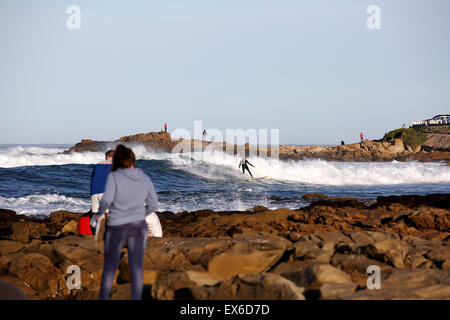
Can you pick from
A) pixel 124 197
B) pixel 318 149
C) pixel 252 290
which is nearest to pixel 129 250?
pixel 124 197

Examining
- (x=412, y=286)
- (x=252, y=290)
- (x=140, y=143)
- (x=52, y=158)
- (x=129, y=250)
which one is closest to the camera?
(x=252, y=290)

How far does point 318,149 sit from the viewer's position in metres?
59.2

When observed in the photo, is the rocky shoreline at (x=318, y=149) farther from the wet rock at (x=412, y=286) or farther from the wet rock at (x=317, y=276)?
the wet rock at (x=412, y=286)

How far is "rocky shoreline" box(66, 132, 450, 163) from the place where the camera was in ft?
155

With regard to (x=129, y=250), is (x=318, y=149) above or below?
below

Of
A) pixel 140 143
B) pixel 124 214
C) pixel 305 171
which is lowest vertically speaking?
pixel 305 171

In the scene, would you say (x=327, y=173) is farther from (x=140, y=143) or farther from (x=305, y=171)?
(x=140, y=143)

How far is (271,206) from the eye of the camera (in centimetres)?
1725

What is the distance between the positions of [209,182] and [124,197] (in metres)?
24.1

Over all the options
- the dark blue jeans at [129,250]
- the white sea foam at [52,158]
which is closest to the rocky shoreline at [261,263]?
the dark blue jeans at [129,250]

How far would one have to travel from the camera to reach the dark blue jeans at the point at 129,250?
4.81 m

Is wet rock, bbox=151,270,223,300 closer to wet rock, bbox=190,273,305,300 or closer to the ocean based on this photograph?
wet rock, bbox=190,273,305,300
